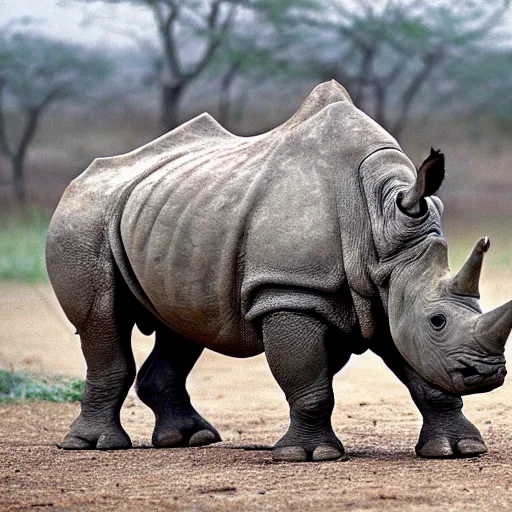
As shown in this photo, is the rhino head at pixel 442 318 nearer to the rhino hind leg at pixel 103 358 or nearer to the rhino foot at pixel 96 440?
the rhino hind leg at pixel 103 358

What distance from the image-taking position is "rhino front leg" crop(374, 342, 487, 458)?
20.1 feet

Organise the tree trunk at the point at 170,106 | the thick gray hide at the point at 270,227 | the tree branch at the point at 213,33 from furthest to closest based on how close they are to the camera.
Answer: the tree branch at the point at 213,33
the tree trunk at the point at 170,106
the thick gray hide at the point at 270,227

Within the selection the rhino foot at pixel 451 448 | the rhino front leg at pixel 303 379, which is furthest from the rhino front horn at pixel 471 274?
the rhino foot at pixel 451 448

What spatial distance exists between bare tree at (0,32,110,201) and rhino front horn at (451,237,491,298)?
24.5 m

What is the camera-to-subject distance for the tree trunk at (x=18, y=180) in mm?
27484

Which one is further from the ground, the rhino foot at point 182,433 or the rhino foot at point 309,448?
the rhino foot at point 309,448

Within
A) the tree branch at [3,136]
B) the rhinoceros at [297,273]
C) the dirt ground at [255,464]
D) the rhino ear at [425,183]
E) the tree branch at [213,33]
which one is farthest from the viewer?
the tree branch at [213,33]

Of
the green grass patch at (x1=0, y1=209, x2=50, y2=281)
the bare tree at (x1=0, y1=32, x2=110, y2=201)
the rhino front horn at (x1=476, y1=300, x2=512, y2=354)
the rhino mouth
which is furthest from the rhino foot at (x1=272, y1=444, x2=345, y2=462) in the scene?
the bare tree at (x1=0, y1=32, x2=110, y2=201)

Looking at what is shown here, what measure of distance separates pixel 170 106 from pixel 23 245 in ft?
23.0

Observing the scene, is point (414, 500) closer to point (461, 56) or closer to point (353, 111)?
point (353, 111)

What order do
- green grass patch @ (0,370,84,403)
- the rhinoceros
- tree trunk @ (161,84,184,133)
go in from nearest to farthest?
the rhinoceros → green grass patch @ (0,370,84,403) → tree trunk @ (161,84,184,133)

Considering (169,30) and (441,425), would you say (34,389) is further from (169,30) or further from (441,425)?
(169,30)

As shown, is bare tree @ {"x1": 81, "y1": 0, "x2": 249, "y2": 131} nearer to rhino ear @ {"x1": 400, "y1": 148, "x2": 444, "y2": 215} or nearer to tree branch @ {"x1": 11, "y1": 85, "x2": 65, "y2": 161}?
tree branch @ {"x1": 11, "y1": 85, "x2": 65, "y2": 161}

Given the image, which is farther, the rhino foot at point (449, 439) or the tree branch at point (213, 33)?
the tree branch at point (213, 33)
